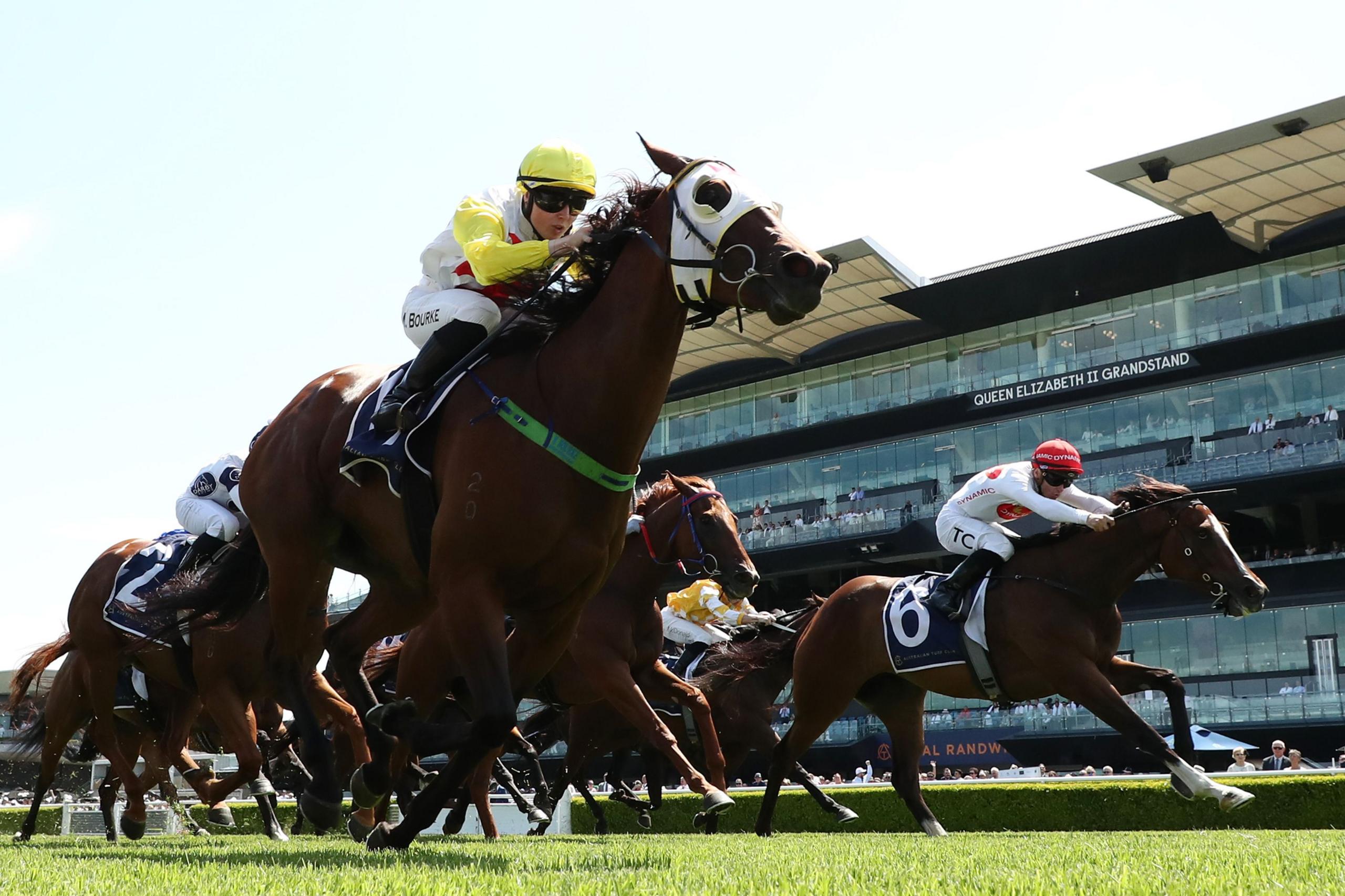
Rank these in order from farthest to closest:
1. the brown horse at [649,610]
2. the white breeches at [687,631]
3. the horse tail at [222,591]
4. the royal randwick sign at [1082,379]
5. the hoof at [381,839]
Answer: the royal randwick sign at [1082,379] → the white breeches at [687,631] → the brown horse at [649,610] → the horse tail at [222,591] → the hoof at [381,839]

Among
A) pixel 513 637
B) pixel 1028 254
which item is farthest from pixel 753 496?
pixel 513 637

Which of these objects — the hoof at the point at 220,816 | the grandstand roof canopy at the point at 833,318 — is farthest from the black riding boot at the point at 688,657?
the grandstand roof canopy at the point at 833,318

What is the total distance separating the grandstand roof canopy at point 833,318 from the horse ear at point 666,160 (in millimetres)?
28954

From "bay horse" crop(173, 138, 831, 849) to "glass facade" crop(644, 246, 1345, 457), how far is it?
30.5 m

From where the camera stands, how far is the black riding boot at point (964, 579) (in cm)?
841

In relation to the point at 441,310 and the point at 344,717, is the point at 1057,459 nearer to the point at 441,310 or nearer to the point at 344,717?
the point at 344,717

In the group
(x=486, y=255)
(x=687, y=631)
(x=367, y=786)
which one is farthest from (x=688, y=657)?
(x=486, y=255)

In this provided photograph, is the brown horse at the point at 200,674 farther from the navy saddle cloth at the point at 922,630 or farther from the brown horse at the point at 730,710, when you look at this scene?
the navy saddle cloth at the point at 922,630

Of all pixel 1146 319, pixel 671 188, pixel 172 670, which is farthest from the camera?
pixel 1146 319

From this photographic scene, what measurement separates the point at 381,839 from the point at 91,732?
21.6 ft

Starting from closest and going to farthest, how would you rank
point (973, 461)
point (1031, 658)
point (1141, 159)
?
point (1031, 658)
point (1141, 159)
point (973, 461)

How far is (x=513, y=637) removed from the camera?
4.80 metres

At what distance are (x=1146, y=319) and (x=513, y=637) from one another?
33364mm

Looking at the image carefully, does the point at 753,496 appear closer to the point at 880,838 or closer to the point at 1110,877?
the point at 880,838
